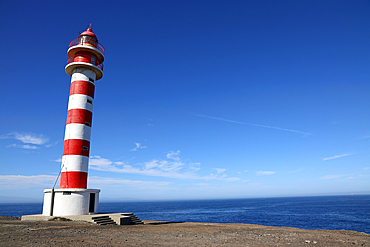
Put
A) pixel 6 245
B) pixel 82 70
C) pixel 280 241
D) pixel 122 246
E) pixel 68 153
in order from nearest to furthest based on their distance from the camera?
pixel 6 245, pixel 122 246, pixel 280 241, pixel 68 153, pixel 82 70

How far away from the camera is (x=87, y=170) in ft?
74.1

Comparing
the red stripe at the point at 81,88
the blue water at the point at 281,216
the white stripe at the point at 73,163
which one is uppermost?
the red stripe at the point at 81,88

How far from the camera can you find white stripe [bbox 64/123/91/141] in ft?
73.0

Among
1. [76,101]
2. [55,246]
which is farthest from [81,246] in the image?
[76,101]

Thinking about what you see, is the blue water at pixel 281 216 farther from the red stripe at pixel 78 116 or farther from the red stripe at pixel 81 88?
the red stripe at pixel 81 88

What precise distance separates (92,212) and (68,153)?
5899 mm

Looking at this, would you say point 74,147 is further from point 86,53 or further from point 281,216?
point 281,216

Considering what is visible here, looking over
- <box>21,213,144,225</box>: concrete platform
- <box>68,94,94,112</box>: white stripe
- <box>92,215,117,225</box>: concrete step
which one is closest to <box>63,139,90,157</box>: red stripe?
<box>68,94,94,112</box>: white stripe

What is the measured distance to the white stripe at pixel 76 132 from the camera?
22250mm

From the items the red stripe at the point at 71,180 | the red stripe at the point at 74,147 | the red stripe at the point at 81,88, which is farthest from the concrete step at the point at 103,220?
the red stripe at the point at 81,88

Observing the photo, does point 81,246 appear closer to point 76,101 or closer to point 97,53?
point 76,101

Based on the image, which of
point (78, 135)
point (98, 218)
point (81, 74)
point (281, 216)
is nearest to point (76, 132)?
point (78, 135)

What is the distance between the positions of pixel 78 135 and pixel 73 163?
8.49ft

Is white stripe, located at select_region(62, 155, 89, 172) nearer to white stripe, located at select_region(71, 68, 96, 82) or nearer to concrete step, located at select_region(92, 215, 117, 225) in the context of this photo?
concrete step, located at select_region(92, 215, 117, 225)
